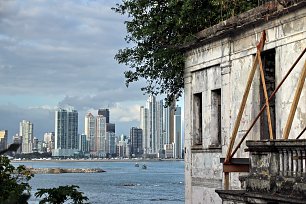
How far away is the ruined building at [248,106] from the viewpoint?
11.3 m

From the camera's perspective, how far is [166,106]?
90.4 feet

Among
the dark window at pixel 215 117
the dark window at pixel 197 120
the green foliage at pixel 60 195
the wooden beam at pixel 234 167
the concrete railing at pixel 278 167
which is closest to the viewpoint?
the concrete railing at pixel 278 167

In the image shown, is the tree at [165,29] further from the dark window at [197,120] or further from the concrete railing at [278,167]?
the concrete railing at [278,167]

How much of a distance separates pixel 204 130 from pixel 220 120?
845 millimetres

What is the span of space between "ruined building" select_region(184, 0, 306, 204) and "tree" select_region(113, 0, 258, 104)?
110 centimetres

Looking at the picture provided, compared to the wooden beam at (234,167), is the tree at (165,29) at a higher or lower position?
higher

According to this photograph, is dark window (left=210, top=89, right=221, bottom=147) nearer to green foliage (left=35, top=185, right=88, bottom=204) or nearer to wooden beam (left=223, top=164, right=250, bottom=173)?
wooden beam (left=223, top=164, right=250, bottom=173)

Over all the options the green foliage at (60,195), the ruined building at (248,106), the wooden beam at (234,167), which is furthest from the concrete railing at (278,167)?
the green foliage at (60,195)

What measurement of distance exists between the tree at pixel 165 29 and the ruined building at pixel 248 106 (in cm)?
110

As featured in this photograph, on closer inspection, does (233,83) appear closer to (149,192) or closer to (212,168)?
(212,168)

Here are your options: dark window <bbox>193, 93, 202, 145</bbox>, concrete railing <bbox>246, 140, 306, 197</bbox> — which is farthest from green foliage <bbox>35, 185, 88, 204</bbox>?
dark window <bbox>193, 93, 202, 145</bbox>

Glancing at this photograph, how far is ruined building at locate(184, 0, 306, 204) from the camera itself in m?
11.3

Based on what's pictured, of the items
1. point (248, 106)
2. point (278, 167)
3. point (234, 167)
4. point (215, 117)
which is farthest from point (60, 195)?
point (215, 117)

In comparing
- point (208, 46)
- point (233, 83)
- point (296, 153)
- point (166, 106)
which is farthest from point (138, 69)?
point (296, 153)
